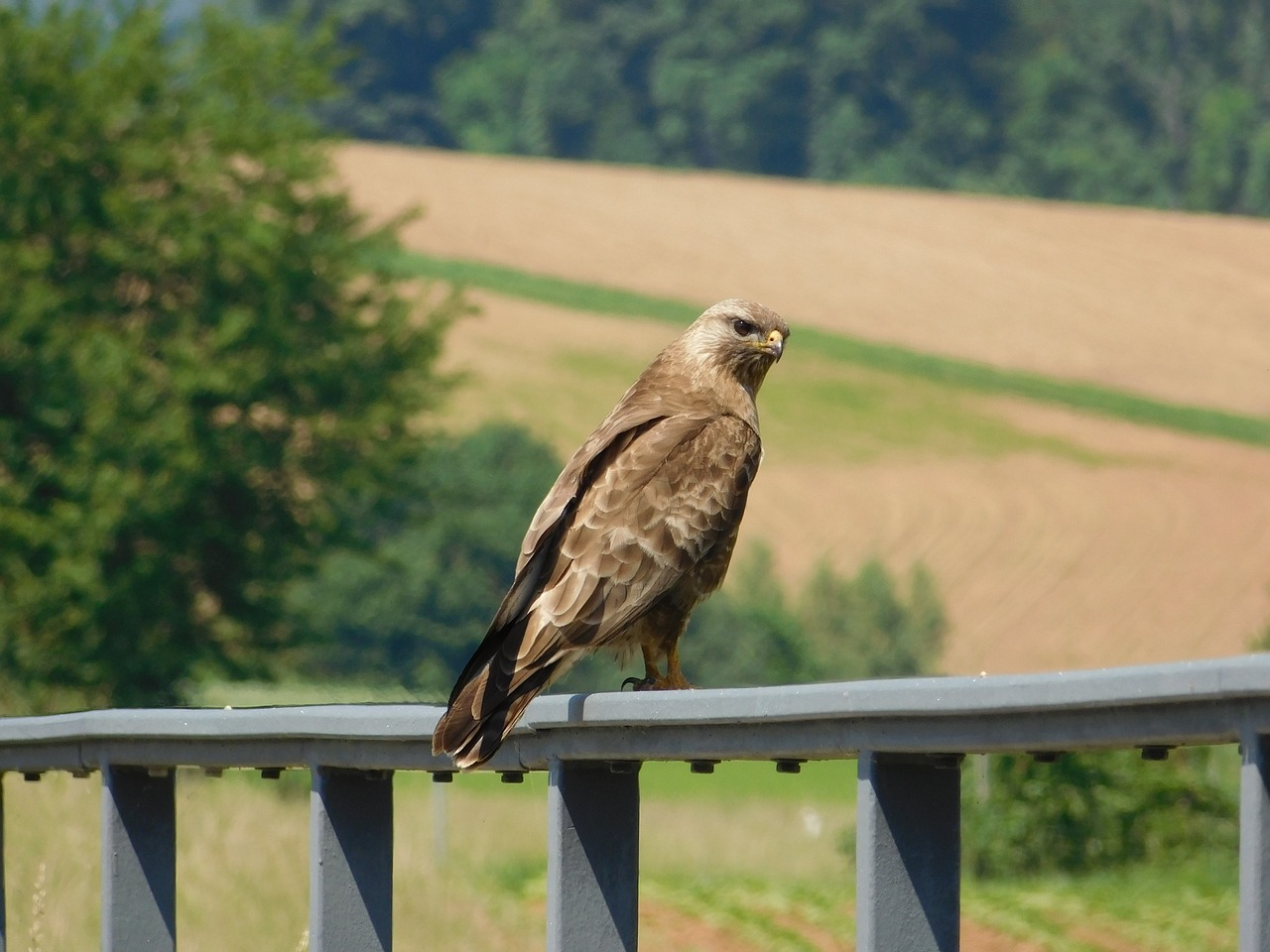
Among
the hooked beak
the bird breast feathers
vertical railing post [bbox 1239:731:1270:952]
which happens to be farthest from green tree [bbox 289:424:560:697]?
vertical railing post [bbox 1239:731:1270:952]

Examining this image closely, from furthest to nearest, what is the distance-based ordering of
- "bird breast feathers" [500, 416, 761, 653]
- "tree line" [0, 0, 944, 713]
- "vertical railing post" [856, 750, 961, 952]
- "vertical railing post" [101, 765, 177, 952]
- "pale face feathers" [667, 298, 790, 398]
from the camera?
1. "tree line" [0, 0, 944, 713]
2. "pale face feathers" [667, 298, 790, 398]
3. "bird breast feathers" [500, 416, 761, 653]
4. "vertical railing post" [101, 765, 177, 952]
5. "vertical railing post" [856, 750, 961, 952]

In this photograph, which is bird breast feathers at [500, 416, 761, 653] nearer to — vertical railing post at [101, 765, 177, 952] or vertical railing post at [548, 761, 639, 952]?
vertical railing post at [548, 761, 639, 952]

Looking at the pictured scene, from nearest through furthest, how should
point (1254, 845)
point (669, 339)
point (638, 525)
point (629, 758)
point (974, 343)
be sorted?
point (1254, 845)
point (629, 758)
point (638, 525)
point (974, 343)
point (669, 339)

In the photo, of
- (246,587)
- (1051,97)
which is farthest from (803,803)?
(1051,97)

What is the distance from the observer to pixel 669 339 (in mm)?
59562

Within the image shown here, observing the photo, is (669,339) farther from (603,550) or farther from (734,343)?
(603,550)

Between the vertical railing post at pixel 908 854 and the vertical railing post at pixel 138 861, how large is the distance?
172 cm

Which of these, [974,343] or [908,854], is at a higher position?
[974,343]

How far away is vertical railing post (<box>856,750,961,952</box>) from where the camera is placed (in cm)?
252

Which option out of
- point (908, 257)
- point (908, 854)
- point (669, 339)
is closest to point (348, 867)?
point (908, 854)

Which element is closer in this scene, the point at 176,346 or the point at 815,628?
the point at 176,346

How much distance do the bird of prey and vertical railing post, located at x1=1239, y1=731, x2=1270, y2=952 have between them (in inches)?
54.2

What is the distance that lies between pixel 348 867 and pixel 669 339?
5633cm

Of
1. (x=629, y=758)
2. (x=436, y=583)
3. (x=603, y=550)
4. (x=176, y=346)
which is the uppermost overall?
(x=436, y=583)
